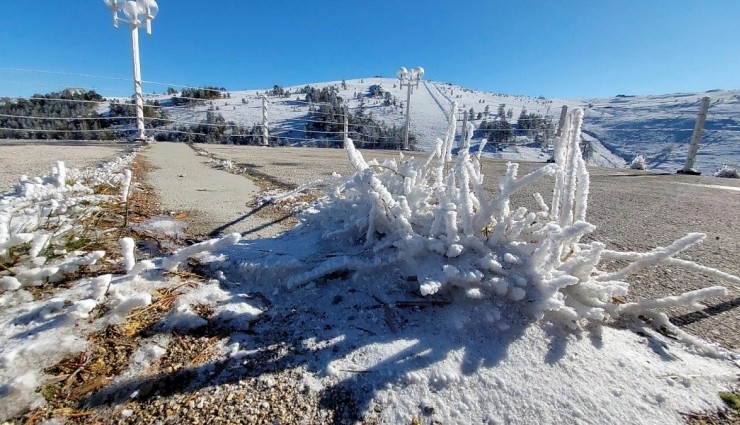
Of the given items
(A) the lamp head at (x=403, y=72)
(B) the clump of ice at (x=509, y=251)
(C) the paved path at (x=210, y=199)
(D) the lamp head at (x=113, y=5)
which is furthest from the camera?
(A) the lamp head at (x=403, y=72)

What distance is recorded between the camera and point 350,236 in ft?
4.00

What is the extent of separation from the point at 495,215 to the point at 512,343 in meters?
0.43

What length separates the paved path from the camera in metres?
1.53

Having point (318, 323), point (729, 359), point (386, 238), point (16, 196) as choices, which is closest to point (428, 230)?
point (386, 238)

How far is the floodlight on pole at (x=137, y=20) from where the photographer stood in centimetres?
595

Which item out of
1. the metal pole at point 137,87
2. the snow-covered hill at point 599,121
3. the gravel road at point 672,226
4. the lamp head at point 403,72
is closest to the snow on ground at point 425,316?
the gravel road at point 672,226

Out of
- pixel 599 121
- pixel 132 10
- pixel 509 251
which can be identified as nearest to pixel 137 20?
pixel 132 10

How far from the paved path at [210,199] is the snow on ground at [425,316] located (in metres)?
0.38

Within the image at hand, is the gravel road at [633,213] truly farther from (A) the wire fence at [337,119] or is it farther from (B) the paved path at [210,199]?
(A) the wire fence at [337,119]

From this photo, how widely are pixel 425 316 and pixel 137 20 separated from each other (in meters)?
7.55

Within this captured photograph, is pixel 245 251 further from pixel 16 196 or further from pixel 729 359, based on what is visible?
pixel 729 359

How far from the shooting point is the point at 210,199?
1.97 metres

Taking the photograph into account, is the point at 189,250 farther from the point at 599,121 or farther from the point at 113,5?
the point at 599,121

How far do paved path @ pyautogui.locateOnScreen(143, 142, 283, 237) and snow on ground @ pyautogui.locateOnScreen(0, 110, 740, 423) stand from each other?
0.38 meters
